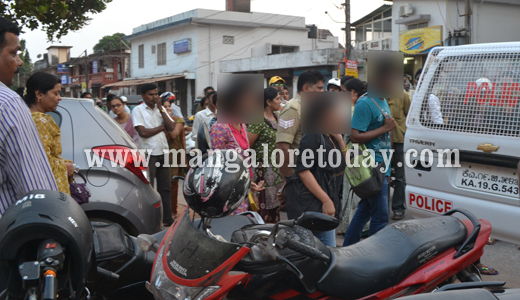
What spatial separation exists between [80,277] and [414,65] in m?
23.4

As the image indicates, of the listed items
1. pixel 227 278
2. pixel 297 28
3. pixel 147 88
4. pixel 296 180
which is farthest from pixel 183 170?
pixel 297 28

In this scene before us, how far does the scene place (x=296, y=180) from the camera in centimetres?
351

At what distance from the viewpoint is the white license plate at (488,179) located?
3.45 meters

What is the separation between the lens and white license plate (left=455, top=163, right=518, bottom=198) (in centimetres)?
345

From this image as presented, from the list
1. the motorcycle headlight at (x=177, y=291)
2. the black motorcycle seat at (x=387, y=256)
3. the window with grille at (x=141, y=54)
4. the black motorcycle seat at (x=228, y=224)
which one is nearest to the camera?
the motorcycle headlight at (x=177, y=291)

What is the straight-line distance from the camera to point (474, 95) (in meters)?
3.71

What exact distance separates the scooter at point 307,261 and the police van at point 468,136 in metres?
0.86

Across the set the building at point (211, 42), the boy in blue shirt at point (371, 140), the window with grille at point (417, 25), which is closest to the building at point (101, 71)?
the building at point (211, 42)

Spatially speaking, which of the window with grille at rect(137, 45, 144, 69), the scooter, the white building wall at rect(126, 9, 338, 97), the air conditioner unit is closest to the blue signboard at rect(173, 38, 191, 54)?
the white building wall at rect(126, 9, 338, 97)

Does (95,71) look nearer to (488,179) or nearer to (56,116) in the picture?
(56,116)

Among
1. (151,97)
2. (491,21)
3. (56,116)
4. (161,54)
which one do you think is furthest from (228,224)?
(161,54)

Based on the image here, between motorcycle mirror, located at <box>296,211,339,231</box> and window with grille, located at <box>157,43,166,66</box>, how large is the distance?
33.7m

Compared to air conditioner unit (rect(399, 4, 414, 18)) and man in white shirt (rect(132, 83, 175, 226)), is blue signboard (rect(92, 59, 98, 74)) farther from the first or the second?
man in white shirt (rect(132, 83, 175, 226))

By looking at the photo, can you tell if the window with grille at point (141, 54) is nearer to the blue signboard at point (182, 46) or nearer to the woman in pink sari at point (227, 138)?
the blue signboard at point (182, 46)
